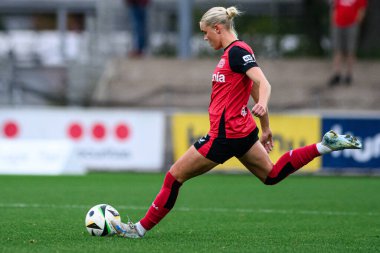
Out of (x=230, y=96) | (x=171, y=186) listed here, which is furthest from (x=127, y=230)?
(x=230, y=96)

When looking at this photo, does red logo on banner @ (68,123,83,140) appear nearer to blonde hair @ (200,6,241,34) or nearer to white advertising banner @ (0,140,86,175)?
white advertising banner @ (0,140,86,175)

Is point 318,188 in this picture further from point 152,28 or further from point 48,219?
point 152,28

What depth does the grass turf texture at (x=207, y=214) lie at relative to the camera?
8523 millimetres

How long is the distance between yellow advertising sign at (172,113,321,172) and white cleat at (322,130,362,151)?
10.3 meters

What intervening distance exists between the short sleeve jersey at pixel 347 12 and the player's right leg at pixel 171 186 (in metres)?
14.6

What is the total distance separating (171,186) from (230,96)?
0.96 metres

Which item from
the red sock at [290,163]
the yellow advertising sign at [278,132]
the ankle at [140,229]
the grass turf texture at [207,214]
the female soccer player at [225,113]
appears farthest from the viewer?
the yellow advertising sign at [278,132]

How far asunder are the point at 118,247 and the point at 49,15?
93.0 feet

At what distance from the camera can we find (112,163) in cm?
1988

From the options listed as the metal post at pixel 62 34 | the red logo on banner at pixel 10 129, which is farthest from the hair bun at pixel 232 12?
the metal post at pixel 62 34

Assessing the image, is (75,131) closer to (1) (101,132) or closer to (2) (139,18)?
(1) (101,132)

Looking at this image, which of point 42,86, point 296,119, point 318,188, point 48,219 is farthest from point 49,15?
point 48,219

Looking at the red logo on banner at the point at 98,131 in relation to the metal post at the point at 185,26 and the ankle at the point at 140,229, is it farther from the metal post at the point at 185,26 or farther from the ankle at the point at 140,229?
the ankle at the point at 140,229

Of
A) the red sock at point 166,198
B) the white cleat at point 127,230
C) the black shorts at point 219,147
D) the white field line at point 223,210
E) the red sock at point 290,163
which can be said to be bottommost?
the white field line at point 223,210
